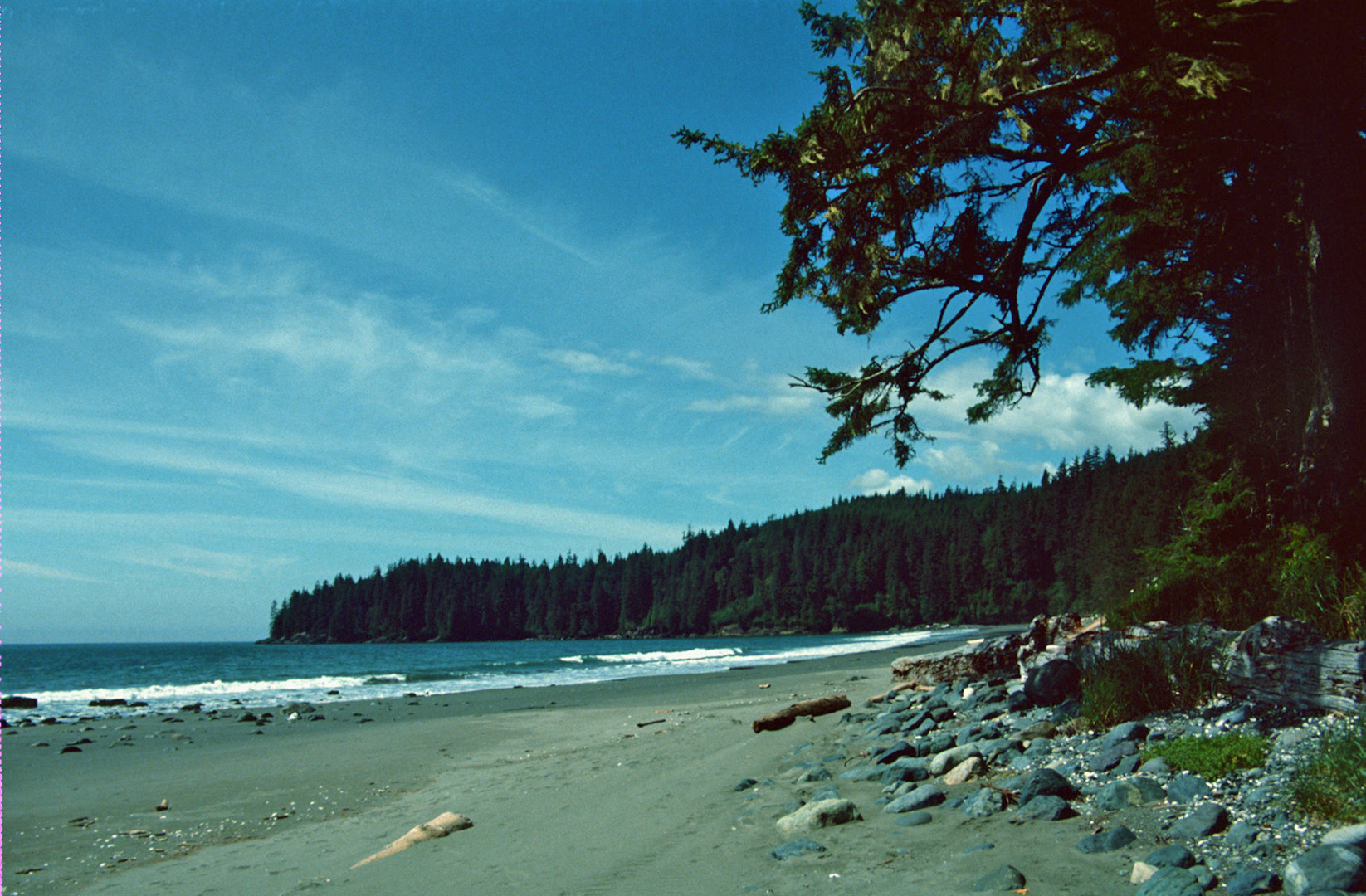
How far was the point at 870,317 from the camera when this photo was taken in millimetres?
8797

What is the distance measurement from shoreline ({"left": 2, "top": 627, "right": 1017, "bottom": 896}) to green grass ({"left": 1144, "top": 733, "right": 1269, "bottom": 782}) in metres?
2.58

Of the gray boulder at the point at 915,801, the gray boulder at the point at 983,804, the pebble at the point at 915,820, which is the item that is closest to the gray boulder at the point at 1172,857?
the gray boulder at the point at 983,804

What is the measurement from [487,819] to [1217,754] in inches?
219

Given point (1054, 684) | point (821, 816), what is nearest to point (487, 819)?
point (821, 816)

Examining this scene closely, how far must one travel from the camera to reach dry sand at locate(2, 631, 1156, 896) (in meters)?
4.16

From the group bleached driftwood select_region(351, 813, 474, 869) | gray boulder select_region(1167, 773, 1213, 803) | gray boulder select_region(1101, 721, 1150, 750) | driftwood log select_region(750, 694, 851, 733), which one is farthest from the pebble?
driftwood log select_region(750, 694, 851, 733)

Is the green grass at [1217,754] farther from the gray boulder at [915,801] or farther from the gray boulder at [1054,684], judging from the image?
the gray boulder at [1054,684]

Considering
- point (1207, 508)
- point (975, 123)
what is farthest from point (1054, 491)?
point (975, 123)

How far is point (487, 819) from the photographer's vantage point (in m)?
6.57

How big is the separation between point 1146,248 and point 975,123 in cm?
539

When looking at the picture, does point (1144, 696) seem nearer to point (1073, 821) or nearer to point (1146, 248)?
point (1073, 821)

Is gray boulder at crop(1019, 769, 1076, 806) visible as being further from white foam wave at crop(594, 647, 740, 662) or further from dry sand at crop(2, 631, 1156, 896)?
white foam wave at crop(594, 647, 740, 662)

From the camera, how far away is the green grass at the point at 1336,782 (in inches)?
135

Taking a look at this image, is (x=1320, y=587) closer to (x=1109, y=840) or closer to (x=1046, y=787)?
(x=1046, y=787)
